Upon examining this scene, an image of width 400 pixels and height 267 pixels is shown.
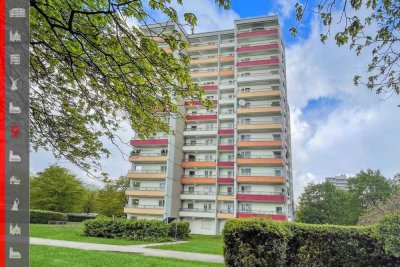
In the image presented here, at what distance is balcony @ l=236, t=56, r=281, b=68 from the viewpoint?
44781 mm

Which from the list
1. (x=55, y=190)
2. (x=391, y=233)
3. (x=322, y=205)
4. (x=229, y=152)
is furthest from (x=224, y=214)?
(x=391, y=233)

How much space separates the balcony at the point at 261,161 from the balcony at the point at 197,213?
294 inches

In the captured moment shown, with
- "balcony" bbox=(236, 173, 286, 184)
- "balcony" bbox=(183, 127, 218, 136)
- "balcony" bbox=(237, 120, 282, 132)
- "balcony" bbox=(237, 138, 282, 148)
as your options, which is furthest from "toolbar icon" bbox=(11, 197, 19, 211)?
"balcony" bbox=(183, 127, 218, 136)

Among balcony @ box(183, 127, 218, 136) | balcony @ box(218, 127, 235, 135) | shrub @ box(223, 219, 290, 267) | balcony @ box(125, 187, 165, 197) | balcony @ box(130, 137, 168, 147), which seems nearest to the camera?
shrub @ box(223, 219, 290, 267)

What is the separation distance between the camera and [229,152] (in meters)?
45.3

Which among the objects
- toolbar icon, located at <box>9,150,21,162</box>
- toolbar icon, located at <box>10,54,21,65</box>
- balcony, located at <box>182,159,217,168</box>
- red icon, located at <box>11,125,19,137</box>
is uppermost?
toolbar icon, located at <box>10,54,21,65</box>

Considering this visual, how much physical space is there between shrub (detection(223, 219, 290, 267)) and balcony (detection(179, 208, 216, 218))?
33.5 meters

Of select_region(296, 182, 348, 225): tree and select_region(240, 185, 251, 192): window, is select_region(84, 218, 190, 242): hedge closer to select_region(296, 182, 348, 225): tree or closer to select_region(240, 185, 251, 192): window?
select_region(240, 185, 251, 192): window

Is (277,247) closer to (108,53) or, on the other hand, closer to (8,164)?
(108,53)

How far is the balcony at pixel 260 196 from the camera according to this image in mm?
39406

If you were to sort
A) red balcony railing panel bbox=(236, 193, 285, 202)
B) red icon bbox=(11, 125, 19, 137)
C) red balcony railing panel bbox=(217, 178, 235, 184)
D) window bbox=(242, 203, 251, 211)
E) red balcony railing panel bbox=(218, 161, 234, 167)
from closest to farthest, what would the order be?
1. red icon bbox=(11, 125, 19, 137)
2. red balcony railing panel bbox=(236, 193, 285, 202)
3. window bbox=(242, 203, 251, 211)
4. red balcony railing panel bbox=(217, 178, 235, 184)
5. red balcony railing panel bbox=(218, 161, 234, 167)

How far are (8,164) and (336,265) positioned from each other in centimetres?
1162

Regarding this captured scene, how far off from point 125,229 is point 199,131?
24927mm

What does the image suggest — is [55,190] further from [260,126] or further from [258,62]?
[258,62]
